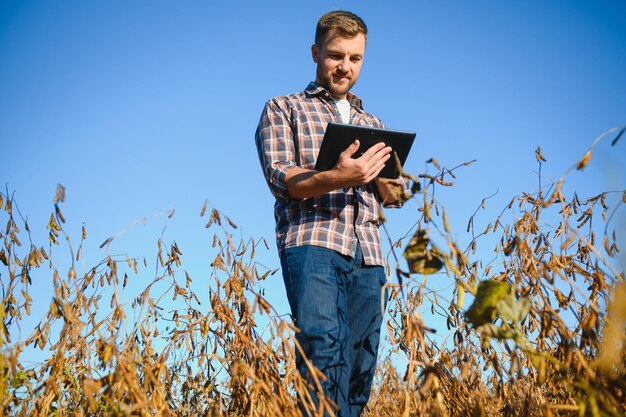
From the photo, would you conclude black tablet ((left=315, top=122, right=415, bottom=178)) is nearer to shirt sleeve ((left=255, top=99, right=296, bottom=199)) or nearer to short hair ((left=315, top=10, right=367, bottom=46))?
shirt sleeve ((left=255, top=99, right=296, bottom=199))

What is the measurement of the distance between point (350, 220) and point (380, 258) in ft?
0.73

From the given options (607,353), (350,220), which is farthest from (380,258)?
(607,353)

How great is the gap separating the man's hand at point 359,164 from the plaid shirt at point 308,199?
0.95 feet

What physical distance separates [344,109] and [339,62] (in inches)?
9.2

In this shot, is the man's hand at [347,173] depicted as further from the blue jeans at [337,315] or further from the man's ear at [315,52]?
the man's ear at [315,52]

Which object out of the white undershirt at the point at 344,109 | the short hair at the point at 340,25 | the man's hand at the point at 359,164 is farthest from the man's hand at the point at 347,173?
the short hair at the point at 340,25

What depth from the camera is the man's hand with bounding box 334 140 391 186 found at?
2.17 meters

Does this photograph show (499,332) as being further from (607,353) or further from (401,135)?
(401,135)

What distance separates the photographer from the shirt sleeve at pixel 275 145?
2.44m

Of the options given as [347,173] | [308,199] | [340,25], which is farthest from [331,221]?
[340,25]

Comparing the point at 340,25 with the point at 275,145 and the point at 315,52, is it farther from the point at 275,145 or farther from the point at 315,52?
the point at 275,145

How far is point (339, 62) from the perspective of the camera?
2.81 meters

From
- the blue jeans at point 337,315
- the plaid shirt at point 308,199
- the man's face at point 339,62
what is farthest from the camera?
the man's face at point 339,62

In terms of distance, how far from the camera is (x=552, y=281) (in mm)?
1571
